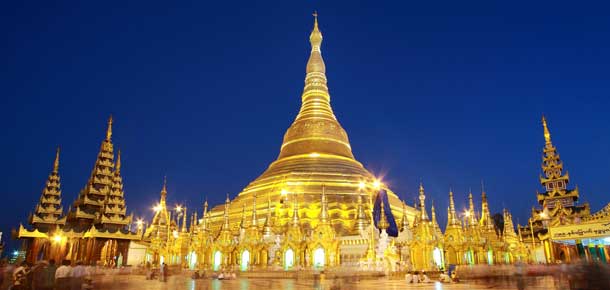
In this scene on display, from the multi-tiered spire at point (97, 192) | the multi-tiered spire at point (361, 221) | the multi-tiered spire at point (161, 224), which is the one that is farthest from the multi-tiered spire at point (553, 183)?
the multi-tiered spire at point (97, 192)

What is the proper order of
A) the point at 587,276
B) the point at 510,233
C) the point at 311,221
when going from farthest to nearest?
1. the point at 510,233
2. the point at 311,221
3. the point at 587,276

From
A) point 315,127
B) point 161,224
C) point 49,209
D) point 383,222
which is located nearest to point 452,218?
point 383,222

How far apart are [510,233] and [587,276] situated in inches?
1294

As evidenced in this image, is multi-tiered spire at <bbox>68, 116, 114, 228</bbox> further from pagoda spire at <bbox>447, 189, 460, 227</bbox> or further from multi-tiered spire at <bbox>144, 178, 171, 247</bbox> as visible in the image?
pagoda spire at <bbox>447, 189, 460, 227</bbox>

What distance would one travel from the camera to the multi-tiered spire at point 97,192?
40519mm

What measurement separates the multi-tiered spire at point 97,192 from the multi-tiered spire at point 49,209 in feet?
4.16

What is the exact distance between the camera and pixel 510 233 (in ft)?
121

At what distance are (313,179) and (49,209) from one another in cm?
2537

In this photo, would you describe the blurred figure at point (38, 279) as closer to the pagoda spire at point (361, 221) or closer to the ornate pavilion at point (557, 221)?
the pagoda spire at point (361, 221)

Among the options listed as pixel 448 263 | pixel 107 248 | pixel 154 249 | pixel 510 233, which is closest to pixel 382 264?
pixel 448 263

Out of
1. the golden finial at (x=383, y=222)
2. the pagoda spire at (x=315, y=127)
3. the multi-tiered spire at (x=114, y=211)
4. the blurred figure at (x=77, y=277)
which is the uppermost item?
the pagoda spire at (x=315, y=127)

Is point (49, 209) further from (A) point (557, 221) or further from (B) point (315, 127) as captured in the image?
(A) point (557, 221)

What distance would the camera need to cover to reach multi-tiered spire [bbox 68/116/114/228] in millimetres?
40519

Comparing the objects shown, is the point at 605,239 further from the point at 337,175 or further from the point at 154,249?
the point at 154,249
